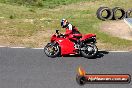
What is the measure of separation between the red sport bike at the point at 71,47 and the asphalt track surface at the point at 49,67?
244 mm

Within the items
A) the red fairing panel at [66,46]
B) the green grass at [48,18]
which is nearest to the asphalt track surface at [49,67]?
the red fairing panel at [66,46]

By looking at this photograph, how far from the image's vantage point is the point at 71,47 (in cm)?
1823

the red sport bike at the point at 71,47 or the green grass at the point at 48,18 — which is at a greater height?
the red sport bike at the point at 71,47

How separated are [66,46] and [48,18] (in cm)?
1117

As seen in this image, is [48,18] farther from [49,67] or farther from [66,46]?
[49,67]

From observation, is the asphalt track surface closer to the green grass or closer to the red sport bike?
the red sport bike

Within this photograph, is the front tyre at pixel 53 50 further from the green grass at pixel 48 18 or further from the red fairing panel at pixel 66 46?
the green grass at pixel 48 18

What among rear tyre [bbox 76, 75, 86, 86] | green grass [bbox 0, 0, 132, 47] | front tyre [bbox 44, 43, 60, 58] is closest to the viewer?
rear tyre [bbox 76, 75, 86, 86]

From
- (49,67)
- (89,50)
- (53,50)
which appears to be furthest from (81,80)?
(53,50)

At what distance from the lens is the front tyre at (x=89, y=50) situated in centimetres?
1784

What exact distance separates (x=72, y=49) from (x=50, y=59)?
106 centimetres

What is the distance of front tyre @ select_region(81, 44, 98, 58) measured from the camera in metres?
17.8

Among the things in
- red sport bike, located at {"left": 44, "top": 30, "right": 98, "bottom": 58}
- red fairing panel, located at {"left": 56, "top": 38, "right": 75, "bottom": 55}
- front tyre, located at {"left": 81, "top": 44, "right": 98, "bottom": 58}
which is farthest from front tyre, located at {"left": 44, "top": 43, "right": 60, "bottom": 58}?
front tyre, located at {"left": 81, "top": 44, "right": 98, "bottom": 58}

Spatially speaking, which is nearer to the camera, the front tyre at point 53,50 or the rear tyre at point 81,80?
the rear tyre at point 81,80
